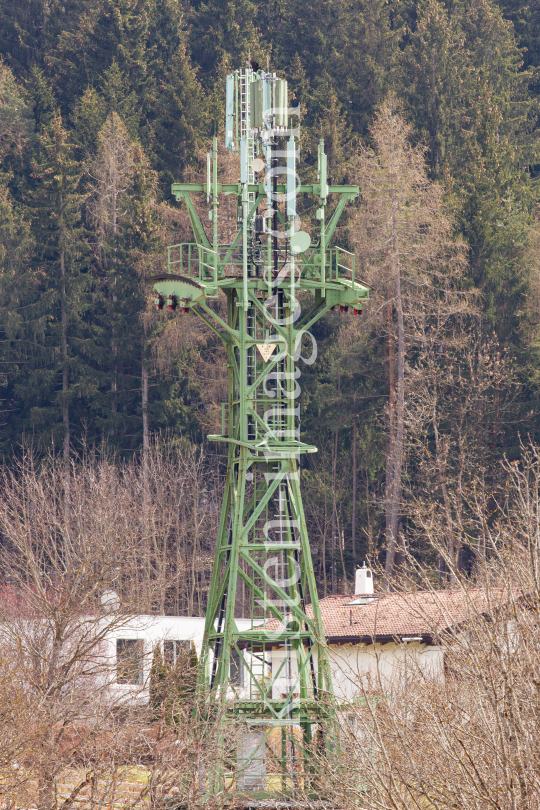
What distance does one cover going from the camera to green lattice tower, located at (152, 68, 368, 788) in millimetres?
25266

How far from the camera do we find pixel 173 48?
7050cm

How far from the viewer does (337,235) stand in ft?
191

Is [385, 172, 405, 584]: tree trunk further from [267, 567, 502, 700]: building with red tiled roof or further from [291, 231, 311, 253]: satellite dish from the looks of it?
[291, 231, 311, 253]: satellite dish

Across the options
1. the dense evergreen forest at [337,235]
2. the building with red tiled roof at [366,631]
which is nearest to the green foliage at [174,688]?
the building with red tiled roof at [366,631]

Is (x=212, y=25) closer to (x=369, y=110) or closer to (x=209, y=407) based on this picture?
(x=369, y=110)

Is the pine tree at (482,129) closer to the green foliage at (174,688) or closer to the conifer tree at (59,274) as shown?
the conifer tree at (59,274)

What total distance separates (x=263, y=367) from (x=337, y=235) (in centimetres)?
3248

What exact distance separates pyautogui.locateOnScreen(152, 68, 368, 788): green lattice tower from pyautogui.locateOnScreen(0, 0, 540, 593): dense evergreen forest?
18804 mm

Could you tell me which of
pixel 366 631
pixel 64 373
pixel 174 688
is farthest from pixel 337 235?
pixel 174 688

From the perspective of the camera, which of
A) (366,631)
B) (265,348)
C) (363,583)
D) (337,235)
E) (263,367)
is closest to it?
(265,348)

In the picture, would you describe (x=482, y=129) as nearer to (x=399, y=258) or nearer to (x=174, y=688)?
(x=399, y=258)

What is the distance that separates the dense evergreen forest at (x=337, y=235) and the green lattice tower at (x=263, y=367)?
61.7 ft

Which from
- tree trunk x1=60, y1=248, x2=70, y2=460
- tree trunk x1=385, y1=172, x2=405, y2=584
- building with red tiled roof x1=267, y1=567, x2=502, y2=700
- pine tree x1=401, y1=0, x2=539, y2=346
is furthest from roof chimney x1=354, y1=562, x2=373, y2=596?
tree trunk x1=60, y1=248, x2=70, y2=460

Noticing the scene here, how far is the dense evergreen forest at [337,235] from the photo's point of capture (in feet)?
166
